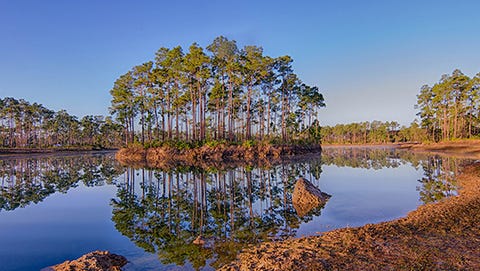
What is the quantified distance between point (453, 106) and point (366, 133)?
210ft

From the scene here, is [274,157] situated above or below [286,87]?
below

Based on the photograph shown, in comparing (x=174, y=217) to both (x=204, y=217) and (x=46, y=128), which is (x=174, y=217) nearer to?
(x=204, y=217)

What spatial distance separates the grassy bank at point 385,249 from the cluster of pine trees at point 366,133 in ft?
371

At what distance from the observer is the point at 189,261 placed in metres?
5.75

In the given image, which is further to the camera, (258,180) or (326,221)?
(258,180)

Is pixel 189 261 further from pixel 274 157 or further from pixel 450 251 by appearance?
pixel 274 157

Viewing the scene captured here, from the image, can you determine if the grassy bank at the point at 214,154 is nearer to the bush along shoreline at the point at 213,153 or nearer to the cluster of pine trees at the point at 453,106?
the bush along shoreline at the point at 213,153

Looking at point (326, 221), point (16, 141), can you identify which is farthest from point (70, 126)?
point (326, 221)

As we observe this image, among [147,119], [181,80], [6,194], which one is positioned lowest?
[6,194]

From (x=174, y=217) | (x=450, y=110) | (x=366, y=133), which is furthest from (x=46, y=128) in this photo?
(x=366, y=133)

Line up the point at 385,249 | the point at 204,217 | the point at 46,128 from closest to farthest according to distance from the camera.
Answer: the point at 385,249, the point at 204,217, the point at 46,128

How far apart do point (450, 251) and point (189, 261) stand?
5107 millimetres

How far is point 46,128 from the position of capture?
8881 centimetres

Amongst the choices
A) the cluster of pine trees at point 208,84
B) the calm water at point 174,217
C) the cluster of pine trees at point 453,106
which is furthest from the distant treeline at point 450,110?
the calm water at point 174,217
